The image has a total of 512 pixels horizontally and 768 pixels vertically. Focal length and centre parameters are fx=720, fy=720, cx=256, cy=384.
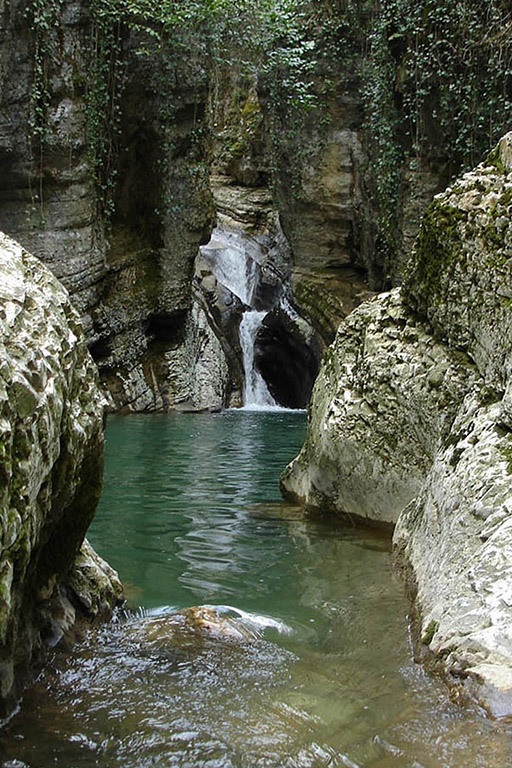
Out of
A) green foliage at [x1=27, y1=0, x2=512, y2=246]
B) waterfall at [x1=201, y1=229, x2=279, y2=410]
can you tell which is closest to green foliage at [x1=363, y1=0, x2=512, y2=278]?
green foliage at [x1=27, y1=0, x2=512, y2=246]

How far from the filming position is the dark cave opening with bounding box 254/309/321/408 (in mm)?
18942

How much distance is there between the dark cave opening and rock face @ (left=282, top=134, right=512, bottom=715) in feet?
40.1

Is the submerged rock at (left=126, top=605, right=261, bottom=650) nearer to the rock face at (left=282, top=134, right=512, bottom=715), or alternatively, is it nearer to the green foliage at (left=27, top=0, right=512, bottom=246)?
the rock face at (left=282, top=134, right=512, bottom=715)

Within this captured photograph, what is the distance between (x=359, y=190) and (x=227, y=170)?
730 centimetres

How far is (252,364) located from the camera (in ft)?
65.3

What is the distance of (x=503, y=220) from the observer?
3975mm

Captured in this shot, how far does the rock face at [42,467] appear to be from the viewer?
87.7 inches

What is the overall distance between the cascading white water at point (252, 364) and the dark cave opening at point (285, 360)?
17 centimetres

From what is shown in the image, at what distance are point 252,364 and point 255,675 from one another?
1715 centimetres

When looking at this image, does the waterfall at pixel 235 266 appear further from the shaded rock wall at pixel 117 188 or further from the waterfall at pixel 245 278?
the shaded rock wall at pixel 117 188

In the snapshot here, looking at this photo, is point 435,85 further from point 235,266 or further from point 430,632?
point 430,632

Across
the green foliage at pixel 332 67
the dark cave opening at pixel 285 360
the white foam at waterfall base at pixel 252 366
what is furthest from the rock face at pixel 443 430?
the white foam at waterfall base at pixel 252 366

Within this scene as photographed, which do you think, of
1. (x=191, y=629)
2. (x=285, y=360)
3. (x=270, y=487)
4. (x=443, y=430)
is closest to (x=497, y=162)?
(x=443, y=430)

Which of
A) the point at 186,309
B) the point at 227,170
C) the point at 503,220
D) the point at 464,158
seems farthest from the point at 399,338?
the point at 227,170
